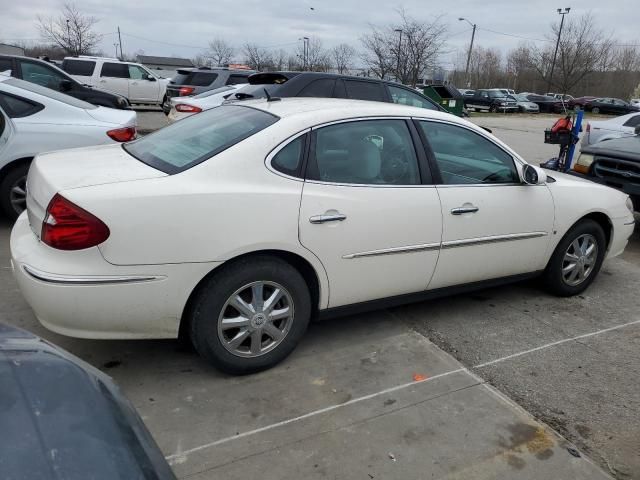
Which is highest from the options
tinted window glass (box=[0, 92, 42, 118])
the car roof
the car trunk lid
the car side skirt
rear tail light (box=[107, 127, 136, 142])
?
the car roof

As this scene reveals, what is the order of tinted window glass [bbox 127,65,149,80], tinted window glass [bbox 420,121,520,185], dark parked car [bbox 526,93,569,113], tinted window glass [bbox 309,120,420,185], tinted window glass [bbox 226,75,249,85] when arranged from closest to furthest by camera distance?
tinted window glass [bbox 309,120,420,185] → tinted window glass [bbox 420,121,520,185] → tinted window glass [bbox 226,75,249,85] → tinted window glass [bbox 127,65,149,80] → dark parked car [bbox 526,93,569,113]

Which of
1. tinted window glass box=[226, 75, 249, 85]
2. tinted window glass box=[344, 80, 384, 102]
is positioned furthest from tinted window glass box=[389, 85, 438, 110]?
tinted window glass box=[226, 75, 249, 85]

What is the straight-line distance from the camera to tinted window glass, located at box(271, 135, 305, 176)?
307cm

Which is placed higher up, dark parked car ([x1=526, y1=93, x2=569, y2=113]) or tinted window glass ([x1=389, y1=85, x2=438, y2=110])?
tinted window glass ([x1=389, y1=85, x2=438, y2=110])

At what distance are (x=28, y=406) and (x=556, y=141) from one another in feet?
32.0

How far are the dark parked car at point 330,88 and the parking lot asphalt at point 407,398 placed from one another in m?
4.13

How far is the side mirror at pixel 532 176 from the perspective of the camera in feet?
12.9

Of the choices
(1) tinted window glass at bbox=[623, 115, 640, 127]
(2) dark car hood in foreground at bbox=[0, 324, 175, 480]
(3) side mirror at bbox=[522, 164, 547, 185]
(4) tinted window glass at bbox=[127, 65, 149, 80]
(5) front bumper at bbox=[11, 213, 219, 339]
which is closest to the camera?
(2) dark car hood in foreground at bbox=[0, 324, 175, 480]

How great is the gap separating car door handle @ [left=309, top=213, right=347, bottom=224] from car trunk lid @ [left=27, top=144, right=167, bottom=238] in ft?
2.79

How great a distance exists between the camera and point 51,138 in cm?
544

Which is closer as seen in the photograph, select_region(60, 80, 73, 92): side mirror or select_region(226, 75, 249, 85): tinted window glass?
select_region(60, 80, 73, 92): side mirror

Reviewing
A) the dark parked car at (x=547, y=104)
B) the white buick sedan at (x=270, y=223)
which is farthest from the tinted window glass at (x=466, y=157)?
the dark parked car at (x=547, y=104)

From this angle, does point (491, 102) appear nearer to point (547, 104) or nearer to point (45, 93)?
point (547, 104)

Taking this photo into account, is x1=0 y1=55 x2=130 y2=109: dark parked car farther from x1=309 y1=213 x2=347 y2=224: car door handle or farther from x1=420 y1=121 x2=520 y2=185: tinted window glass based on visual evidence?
x1=309 y1=213 x2=347 y2=224: car door handle
